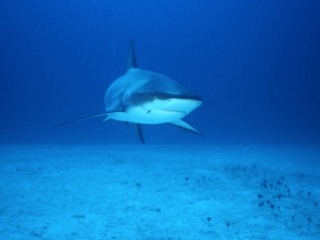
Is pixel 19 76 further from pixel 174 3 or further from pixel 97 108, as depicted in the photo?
pixel 174 3

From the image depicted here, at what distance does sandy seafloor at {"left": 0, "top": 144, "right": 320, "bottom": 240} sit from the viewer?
11.8ft

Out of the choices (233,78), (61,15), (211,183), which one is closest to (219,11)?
(233,78)

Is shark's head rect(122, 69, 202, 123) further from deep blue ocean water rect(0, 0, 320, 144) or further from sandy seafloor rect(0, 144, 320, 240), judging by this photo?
deep blue ocean water rect(0, 0, 320, 144)

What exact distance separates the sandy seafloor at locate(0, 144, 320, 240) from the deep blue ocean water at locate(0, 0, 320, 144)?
2747 centimetres

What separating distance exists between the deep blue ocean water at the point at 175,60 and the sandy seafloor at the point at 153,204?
27470 mm

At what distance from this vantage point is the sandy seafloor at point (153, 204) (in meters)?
3.59

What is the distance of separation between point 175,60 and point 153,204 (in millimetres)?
69460

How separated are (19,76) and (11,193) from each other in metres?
57.3

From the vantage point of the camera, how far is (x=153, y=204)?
460 cm

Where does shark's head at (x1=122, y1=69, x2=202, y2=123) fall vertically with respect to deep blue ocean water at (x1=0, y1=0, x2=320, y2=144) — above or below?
below

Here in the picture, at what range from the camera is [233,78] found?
255 ft

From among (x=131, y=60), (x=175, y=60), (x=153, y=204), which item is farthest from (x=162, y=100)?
(x=175, y=60)

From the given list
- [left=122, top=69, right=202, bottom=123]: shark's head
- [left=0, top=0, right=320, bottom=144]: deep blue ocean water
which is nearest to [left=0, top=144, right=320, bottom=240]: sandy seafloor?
[left=122, top=69, right=202, bottom=123]: shark's head

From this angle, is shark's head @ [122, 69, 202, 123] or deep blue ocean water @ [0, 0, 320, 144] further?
deep blue ocean water @ [0, 0, 320, 144]
